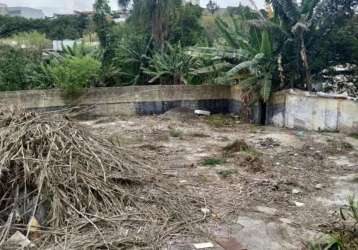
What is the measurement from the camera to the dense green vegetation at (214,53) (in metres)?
11.4

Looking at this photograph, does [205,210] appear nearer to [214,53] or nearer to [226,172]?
[226,172]

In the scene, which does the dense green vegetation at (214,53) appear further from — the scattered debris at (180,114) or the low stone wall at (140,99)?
Result: the scattered debris at (180,114)

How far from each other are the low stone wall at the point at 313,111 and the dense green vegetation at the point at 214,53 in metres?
0.56

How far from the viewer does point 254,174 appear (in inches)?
271

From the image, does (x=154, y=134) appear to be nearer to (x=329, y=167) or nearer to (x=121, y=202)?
(x=329, y=167)

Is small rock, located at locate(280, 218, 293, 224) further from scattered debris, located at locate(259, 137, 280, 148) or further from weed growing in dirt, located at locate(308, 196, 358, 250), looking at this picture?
scattered debris, located at locate(259, 137, 280, 148)

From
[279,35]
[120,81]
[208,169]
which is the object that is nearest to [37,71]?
[120,81]

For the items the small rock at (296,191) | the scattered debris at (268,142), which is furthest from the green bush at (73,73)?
the small rock at (296,191)

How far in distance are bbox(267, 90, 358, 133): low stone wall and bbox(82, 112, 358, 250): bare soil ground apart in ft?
1.43

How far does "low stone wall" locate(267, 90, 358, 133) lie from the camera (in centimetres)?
1016

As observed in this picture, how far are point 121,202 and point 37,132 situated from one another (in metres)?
1.32

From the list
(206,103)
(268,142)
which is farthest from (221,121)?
(268,142)

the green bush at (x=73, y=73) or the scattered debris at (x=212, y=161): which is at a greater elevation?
the green bush at (x=73, y=73)

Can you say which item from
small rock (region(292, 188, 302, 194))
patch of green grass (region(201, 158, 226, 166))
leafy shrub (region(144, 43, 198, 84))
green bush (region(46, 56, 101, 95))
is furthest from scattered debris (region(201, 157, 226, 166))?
leafy shrub (region(144, 43, 198, 84))
